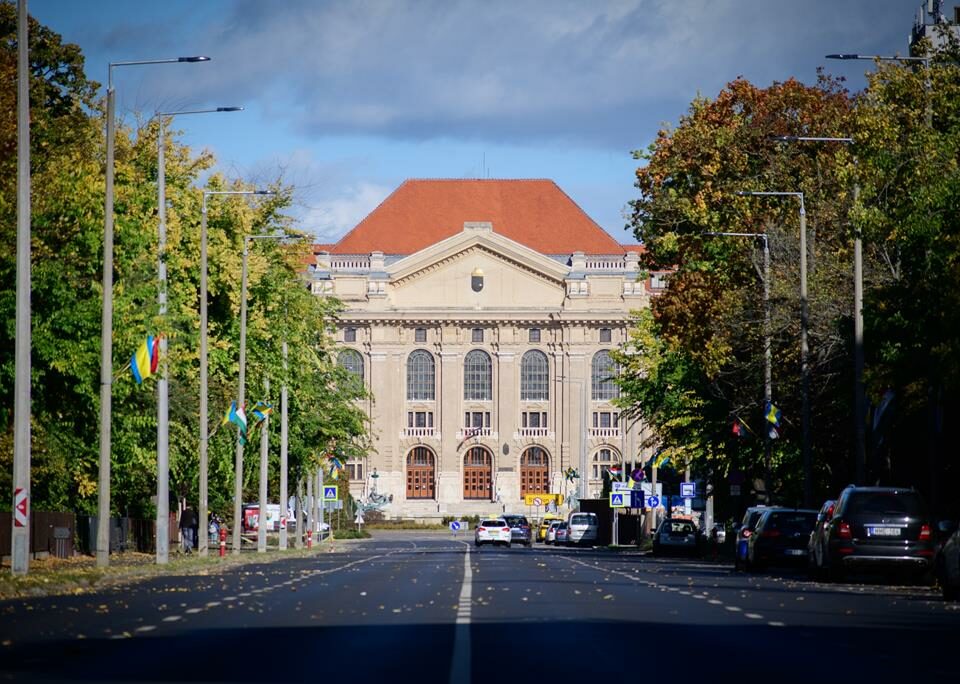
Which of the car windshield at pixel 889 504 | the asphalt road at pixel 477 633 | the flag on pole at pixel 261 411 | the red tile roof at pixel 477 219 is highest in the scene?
the red tile roof at pixel 477 219

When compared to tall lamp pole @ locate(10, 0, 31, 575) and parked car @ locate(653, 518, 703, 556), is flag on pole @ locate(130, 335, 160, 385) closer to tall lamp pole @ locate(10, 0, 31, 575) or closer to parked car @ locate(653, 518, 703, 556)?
tall lamp pole @ locate(10, 0, 31, 575)

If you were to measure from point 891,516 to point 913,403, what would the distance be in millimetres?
3055

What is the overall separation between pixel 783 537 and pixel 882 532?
825 centimetres

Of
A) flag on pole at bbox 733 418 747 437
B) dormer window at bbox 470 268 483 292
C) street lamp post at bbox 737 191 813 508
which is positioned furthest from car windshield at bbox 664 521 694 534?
dormer window at bbox 470 268 483 292

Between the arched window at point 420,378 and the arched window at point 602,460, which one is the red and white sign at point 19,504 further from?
the arched window at point 420,378

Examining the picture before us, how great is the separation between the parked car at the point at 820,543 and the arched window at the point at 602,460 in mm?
116159

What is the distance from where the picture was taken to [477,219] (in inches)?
6235

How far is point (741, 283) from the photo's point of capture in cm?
5712

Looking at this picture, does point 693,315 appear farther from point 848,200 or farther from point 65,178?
point 65,178

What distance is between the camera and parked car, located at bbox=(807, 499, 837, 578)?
35.6m

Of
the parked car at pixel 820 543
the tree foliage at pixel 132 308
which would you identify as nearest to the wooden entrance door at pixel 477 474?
the tree foliage at pixel 132 308

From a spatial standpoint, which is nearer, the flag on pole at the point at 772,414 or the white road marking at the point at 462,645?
the white road marking at the point at 462,645

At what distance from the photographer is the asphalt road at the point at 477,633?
14273 millimetres

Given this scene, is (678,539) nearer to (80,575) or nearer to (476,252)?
(80,575)
